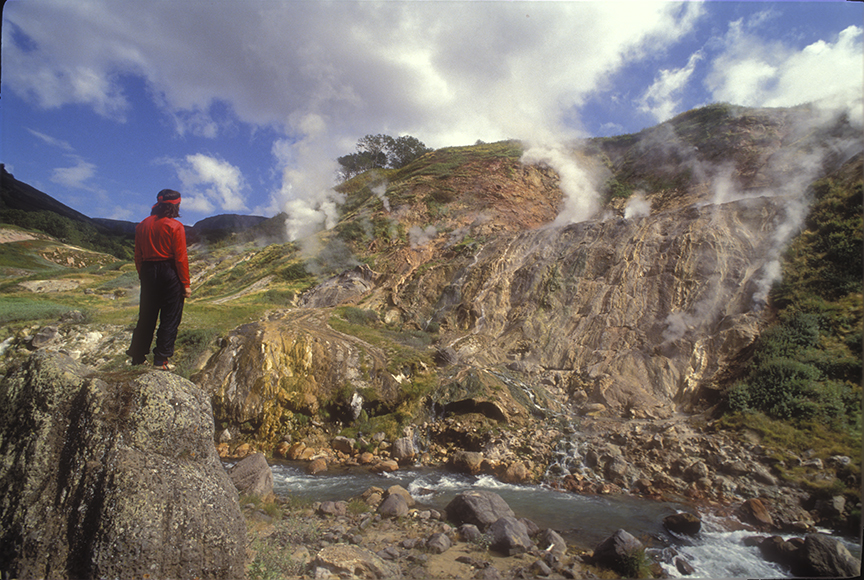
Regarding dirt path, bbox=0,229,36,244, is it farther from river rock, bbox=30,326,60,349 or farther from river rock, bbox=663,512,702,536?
river rock, bbox=663,512,702,536

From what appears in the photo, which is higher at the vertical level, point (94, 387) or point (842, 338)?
point (842, 338)

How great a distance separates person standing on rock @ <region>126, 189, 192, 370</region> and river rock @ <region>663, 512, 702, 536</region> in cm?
1007

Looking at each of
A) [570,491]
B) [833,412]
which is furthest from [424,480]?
[833,412]

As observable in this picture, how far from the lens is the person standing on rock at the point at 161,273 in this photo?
4.82 m

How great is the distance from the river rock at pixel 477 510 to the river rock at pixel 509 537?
0.39 m

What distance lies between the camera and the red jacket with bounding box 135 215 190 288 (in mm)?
4801

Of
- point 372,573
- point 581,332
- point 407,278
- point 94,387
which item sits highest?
point 407,278

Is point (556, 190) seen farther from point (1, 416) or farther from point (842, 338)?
point (1, 416)

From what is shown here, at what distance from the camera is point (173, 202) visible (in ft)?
16.6

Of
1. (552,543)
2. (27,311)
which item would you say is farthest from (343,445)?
(27,311)

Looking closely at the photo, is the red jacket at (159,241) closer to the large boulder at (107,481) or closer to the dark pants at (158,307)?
the dark pants at (158,307)

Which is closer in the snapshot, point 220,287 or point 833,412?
point 833,412

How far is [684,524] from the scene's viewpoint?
8.74 metres

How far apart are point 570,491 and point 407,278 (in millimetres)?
22812
